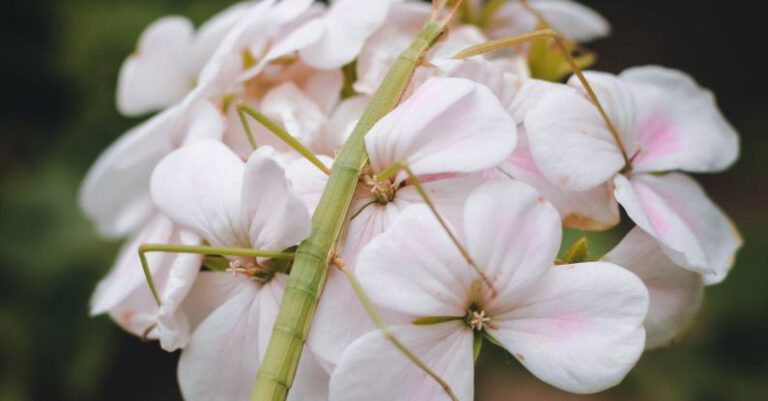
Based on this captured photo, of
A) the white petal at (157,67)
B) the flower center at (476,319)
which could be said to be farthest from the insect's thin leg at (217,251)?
the white petal at (157,67)

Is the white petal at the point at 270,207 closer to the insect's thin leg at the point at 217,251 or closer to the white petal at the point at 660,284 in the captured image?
the insect's thin leg at the point at 217,251

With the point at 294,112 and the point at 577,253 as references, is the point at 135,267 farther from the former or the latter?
the point at 577,253

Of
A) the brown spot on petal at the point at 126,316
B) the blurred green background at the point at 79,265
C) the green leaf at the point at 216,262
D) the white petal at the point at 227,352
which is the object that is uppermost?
the green leaf at the point at 216,262

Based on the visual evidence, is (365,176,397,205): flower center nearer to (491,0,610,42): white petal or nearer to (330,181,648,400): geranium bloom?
(330,181,648,400): geranium bloom

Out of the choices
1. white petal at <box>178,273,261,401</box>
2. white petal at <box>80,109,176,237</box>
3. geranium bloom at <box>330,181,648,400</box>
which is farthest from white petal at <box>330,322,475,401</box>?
white petal at <box>80,109,176,237</box>

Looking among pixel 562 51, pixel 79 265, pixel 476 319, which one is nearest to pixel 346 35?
pixel 562 51

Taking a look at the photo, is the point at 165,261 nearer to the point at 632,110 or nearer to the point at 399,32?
the point at 399,32
